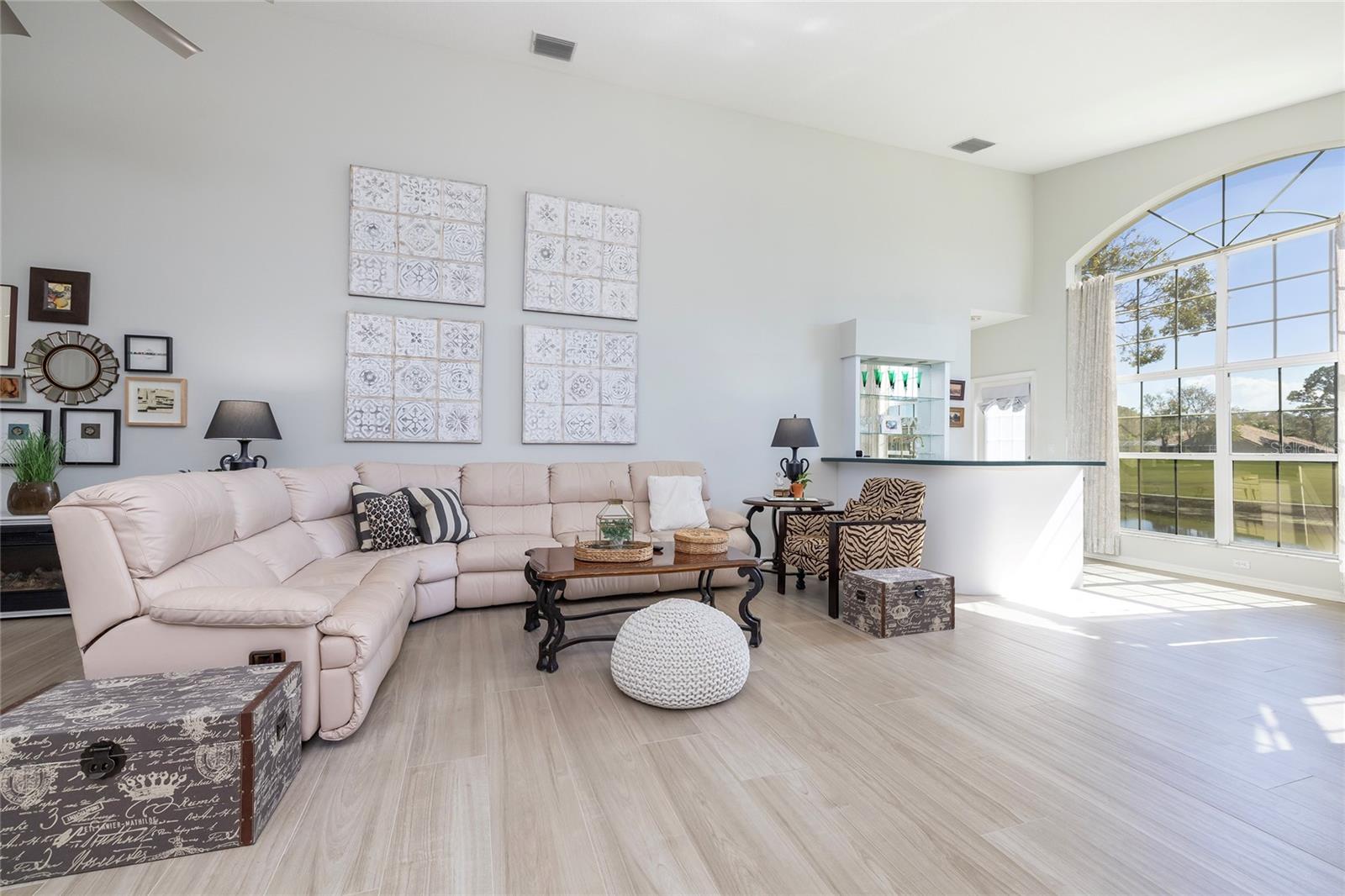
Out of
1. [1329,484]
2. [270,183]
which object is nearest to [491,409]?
[270,183]

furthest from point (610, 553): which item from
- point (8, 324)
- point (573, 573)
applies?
point (8, 324)

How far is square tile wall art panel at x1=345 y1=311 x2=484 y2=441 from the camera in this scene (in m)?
4.32

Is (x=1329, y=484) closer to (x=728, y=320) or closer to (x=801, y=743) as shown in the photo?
(x=728, y=320)

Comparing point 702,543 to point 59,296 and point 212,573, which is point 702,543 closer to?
point 212,573

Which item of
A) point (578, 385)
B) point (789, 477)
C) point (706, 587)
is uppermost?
point (578, 385)

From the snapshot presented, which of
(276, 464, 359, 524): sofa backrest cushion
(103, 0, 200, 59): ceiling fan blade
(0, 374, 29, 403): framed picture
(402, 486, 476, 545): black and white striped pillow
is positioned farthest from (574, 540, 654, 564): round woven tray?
(0, 374, 29, 403): framed picture

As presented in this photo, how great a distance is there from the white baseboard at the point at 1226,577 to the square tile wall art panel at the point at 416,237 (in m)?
6.42

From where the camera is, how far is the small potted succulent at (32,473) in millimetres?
3596

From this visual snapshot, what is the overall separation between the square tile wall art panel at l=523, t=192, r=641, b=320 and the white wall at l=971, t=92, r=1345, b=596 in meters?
4.67

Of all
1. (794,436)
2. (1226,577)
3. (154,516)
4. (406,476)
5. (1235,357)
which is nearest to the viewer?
(154,516)

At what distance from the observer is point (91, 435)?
3.86 m

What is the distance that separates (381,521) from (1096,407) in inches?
259

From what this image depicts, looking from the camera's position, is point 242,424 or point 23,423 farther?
point 23,423

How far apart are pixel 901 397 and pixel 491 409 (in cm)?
389
